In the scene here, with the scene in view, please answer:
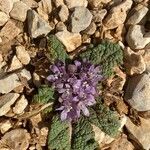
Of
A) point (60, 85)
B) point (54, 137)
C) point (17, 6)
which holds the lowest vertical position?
point (54, 137)

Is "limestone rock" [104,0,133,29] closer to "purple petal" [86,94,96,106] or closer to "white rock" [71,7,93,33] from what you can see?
"white rock" [71,7,93,33]

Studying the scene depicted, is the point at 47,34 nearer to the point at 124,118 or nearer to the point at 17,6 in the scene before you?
the point at 17,6

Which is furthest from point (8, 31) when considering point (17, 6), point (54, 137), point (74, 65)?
point (54, 137)

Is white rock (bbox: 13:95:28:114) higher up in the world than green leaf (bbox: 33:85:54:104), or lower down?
lower down

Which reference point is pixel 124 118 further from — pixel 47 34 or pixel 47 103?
pixel 47 34

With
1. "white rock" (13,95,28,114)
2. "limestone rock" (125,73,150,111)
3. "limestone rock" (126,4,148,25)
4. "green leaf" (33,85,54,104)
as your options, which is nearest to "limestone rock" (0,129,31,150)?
"white rock" (13,95,28,114)

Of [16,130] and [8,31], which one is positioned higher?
[8,31]
